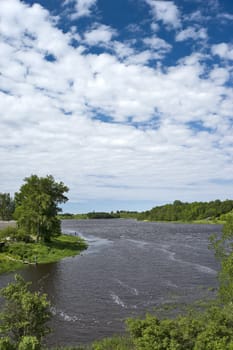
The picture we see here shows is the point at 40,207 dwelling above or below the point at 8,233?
above

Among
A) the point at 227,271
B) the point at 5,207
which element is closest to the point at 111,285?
the point at 227,271

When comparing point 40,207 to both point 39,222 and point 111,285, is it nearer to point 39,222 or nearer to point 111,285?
point 39,222

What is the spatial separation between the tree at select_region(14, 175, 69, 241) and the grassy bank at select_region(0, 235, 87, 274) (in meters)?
4.18

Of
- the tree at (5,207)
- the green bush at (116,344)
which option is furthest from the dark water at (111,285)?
the tree at (5,207)

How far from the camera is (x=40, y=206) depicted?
81000 millimetres

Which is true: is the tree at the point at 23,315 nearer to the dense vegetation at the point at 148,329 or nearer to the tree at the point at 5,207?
the dense vegetation at the point at 148,329

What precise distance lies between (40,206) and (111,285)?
36.8 metres

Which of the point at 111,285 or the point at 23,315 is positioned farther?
the point at 111,285

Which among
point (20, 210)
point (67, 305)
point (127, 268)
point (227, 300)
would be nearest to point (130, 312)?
point (67, 305)

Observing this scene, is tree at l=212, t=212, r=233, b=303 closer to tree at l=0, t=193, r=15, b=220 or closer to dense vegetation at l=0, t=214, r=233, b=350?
dense vegetation at l=0, t=214, r=233, b=350

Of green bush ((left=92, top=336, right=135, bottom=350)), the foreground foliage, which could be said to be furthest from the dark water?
green bush ((left=92, top=336, right=135, bottom=350))

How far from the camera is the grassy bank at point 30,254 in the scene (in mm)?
61638

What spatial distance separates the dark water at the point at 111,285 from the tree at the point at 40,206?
13118 mm

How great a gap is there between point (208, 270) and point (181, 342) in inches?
1661
